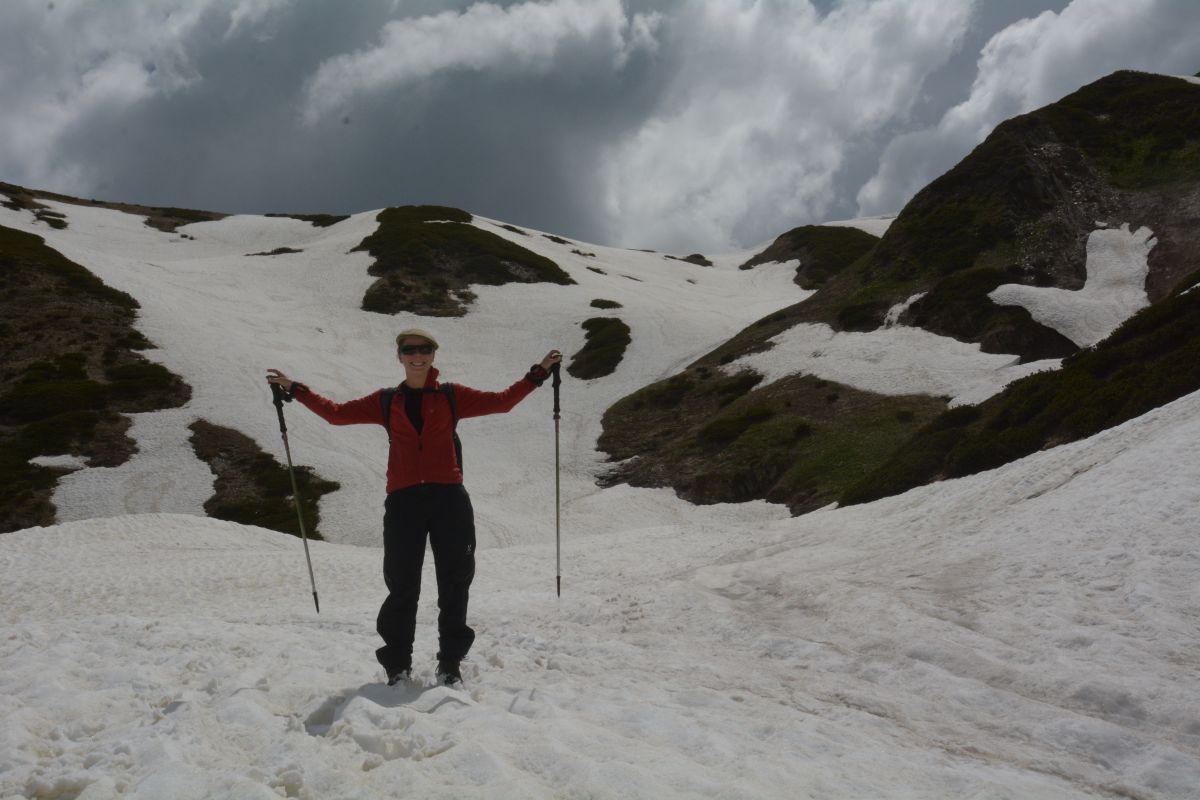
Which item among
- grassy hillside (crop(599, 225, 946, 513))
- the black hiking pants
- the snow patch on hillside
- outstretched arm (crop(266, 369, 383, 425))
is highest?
the snow patch on hillside

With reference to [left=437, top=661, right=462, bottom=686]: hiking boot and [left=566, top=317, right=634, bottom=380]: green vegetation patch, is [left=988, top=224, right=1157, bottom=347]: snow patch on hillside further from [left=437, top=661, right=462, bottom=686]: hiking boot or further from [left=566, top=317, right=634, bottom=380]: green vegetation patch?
[left=437, top=661, right=462, bottom=686]: hiking boot

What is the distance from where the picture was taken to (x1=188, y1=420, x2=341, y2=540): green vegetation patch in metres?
36.0

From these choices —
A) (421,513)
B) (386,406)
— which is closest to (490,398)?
(386,406)

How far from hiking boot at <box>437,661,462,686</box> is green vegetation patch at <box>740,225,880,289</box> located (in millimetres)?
104970

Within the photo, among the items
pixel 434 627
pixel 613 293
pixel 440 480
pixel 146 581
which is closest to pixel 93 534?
pixel 146 581

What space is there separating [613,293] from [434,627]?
7577 cm

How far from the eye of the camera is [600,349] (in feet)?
220

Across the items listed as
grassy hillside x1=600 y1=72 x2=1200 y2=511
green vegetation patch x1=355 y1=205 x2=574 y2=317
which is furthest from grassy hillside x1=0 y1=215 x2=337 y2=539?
green vegetation patch x1=355 y1=205 x2=574 y2=317

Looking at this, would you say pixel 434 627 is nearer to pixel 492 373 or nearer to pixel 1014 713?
pixel 1014 713

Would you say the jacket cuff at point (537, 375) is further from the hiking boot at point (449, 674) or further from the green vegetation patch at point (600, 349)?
the green vegetation patch at point (600, 349)

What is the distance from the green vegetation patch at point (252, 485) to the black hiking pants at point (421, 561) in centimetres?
2873

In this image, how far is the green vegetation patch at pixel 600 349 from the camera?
209 feet

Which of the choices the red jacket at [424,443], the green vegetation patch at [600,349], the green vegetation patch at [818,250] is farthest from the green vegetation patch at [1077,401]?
the green vegetation patch at [818,250]

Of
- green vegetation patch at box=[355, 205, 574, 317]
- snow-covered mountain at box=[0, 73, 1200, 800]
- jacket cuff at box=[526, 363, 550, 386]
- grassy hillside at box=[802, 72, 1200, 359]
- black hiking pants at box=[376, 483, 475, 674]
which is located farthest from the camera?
green vegetation patch at box=[355, 205, 574, 317]
